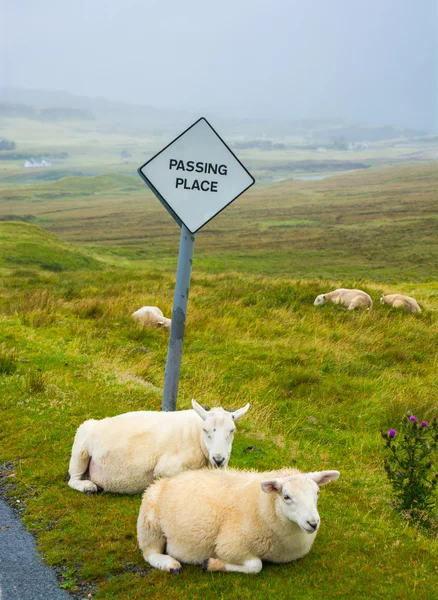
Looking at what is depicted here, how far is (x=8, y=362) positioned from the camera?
35.3 feet

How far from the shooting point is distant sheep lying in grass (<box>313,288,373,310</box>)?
18.0 m

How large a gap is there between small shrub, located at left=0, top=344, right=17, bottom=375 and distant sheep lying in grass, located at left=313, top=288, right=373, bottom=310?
9572 mm

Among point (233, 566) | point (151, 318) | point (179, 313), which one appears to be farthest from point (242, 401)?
point (151, 318)

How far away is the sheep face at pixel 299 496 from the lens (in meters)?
4.57

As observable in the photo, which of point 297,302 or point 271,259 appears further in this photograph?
point 271,259

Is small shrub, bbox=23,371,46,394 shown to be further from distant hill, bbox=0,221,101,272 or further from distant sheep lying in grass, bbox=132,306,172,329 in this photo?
distant hill, bbox=0,221,101,272

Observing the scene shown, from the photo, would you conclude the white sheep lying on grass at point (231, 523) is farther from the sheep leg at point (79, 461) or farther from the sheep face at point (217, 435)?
the sheep leg at point (79, 461)

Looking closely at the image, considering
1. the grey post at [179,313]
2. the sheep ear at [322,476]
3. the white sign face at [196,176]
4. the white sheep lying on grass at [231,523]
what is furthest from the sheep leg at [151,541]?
the white sign face at [196,176]

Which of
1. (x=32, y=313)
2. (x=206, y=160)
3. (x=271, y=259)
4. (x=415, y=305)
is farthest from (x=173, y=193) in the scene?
(x=271, y=259)

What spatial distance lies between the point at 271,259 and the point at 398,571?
7260 centimetres

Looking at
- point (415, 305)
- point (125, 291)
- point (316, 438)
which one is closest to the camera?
point (316, 438)

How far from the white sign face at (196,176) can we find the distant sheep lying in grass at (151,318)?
315 inches

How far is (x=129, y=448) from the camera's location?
6363mm

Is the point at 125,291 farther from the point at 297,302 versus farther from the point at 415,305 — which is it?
the point at 415,305
